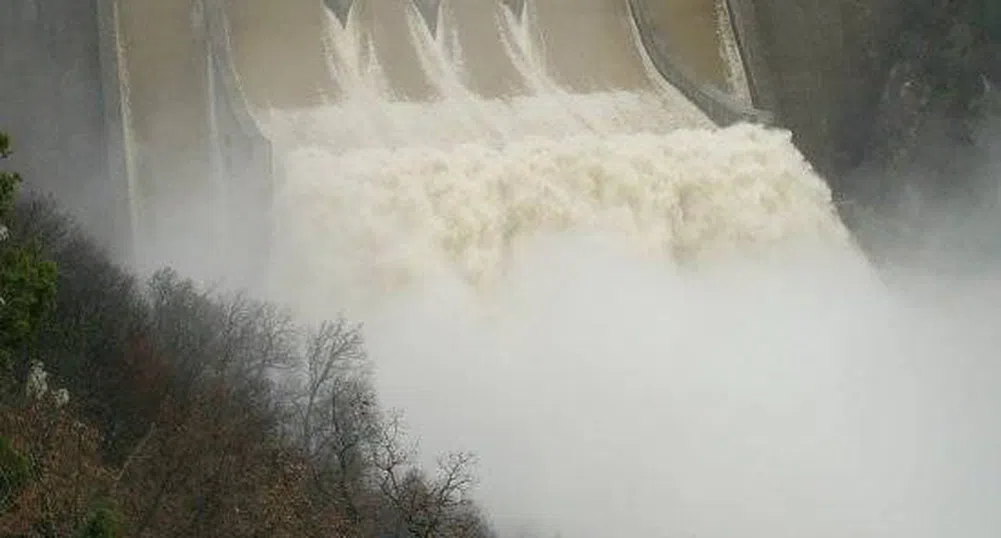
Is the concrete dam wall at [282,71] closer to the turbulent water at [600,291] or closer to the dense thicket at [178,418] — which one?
the turbulent water at [600,291]

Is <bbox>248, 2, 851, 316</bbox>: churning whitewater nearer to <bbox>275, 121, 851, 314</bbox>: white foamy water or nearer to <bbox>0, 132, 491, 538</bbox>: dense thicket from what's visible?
<bbox>275, 121, 851, 314</bbox>: white foamy water

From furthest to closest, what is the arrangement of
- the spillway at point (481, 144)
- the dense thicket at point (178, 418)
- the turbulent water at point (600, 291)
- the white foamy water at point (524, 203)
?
the spillway at point (481, 144) → the white foamy water at point (524, 203) → the turbulent water at point (600, 291) → the dense thicket at point (178, 418)

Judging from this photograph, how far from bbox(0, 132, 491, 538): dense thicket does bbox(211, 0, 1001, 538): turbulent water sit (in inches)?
48.7

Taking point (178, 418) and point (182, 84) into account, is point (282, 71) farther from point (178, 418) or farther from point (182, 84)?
point (178, 418)

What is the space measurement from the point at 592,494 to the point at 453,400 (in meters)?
1.96

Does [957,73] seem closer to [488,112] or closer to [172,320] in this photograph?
[488,112]

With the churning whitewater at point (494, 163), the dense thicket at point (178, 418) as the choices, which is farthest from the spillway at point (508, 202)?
the dense thicket at point (178, 418)

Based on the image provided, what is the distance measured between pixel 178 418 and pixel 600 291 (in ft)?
23.1

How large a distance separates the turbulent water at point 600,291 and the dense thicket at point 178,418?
124 cm

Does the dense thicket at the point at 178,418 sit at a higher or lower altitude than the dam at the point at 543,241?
lower

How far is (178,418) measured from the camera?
1420cm

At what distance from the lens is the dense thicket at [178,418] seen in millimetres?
11688

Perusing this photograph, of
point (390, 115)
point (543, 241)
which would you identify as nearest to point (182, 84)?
point (390, 115)

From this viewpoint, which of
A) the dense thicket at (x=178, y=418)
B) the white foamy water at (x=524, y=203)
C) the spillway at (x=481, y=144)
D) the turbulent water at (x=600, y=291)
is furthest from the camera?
the spillway at (x=481, y=144)
